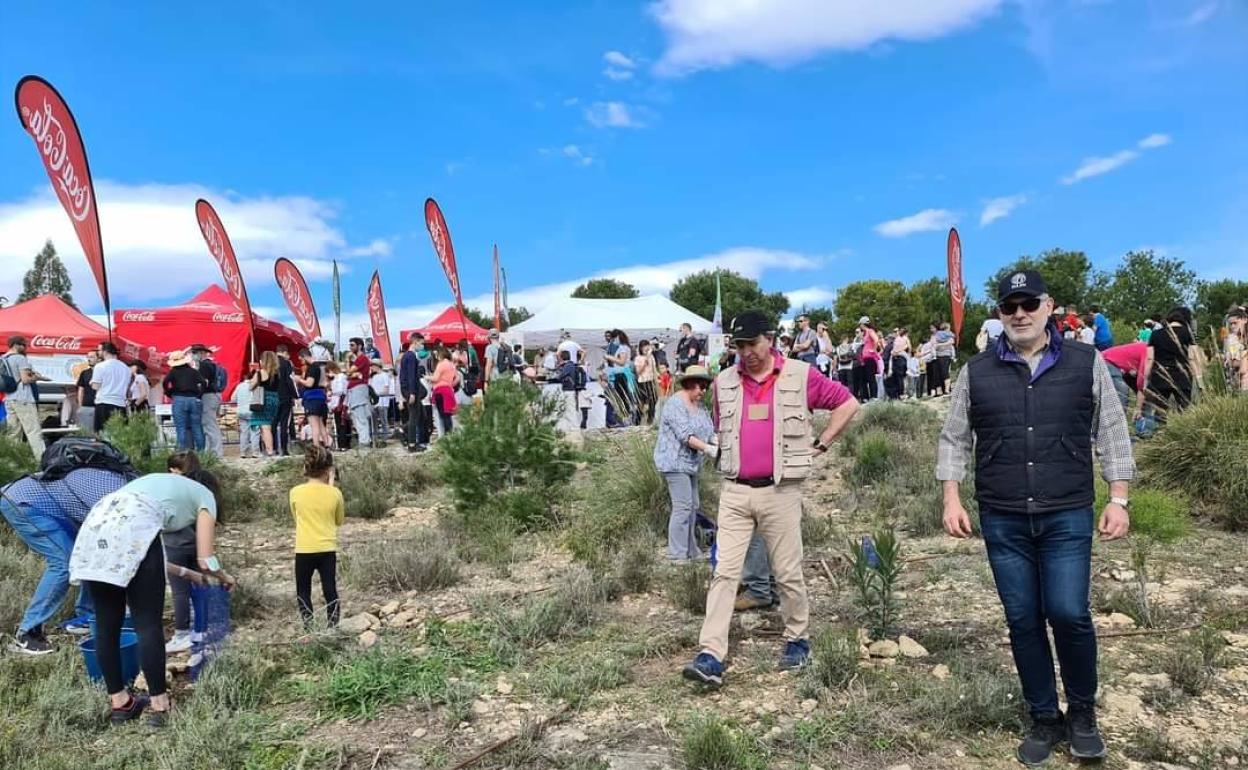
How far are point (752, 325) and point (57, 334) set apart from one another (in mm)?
18282

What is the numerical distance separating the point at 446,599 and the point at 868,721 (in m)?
3.21

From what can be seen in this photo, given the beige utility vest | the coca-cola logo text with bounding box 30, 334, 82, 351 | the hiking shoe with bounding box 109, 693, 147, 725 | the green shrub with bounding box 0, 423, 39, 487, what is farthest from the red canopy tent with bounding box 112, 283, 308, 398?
the beige utility vest

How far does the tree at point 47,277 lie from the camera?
2410 inches

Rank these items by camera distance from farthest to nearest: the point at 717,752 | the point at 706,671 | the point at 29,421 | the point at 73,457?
the point at 29,421
the point at 73,457
the point at 706,671
the point at 717,752

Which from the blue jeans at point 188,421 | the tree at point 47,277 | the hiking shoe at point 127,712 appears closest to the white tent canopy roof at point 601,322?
the blue jeans at point 188,421

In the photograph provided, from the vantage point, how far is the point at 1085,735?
3129 mm

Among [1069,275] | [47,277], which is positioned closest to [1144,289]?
[1069,275]

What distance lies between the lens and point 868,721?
11.5 feet

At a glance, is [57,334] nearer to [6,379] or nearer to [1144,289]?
[6,379]

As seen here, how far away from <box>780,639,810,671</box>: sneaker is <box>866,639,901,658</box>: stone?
0.41 m

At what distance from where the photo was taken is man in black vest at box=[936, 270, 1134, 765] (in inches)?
120

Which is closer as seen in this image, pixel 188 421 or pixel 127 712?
pixel 127 712

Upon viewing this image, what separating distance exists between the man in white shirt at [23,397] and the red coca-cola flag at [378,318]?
39.8 ft

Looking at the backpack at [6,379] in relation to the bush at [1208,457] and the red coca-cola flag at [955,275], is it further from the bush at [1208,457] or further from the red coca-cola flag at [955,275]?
the red coca-cola flag at [955,275]
